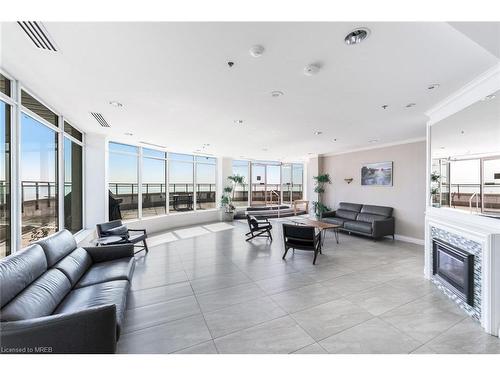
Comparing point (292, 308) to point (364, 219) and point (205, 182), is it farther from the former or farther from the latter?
point (205, 182)

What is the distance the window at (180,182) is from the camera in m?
7.95

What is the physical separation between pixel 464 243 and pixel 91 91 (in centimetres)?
529

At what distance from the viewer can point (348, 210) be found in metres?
7.16

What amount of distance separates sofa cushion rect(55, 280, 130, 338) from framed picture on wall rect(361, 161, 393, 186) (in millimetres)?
6946

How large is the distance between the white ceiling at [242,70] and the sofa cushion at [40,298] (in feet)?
7.07

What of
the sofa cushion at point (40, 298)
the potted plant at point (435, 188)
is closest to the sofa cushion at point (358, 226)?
the potted plant at point (435, 188)

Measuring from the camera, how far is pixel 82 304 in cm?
204

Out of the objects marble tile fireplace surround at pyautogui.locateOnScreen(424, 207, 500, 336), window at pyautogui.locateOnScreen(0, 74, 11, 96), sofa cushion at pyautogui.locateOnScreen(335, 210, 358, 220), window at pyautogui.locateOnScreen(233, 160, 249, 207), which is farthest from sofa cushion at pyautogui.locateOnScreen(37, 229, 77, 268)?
window at pyautogui.locateOnScreen(233, 160, 249, 207)

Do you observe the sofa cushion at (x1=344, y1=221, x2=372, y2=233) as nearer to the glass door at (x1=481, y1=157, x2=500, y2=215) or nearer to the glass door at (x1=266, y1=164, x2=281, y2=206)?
the glass door at (x1=481, y1=157, x2=500, y2=215)

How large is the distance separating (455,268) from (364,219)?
11.5 feet

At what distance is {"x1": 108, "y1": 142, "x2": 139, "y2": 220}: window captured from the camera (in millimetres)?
6052
